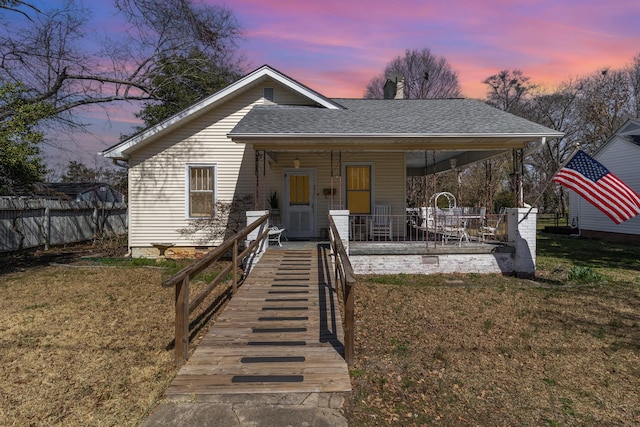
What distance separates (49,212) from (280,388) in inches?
610

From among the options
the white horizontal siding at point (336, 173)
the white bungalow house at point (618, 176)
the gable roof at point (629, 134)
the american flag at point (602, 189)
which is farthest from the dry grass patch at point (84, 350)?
the gable roof at point (629, 134)

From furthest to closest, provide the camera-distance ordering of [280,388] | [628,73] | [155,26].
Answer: [628,73]
[155,26]
[280,388]

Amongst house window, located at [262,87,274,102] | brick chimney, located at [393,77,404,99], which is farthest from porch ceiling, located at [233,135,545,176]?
brick chimney, located at [393,77,404,99]

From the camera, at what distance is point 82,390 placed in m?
3.80

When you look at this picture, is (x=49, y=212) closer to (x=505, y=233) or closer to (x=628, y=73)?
(x=505, y=233)

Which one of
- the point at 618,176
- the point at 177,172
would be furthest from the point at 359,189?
the point at 618,176

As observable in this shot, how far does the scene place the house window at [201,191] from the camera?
38.5ft

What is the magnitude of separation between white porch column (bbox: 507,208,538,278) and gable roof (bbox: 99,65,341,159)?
20.6 ft

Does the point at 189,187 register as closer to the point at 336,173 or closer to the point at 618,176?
the point at 336,173

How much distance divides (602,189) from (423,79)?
98.5 feet

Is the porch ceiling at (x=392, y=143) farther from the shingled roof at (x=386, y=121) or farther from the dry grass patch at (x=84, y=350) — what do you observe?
the dry grass patch at (x=84, y=350)

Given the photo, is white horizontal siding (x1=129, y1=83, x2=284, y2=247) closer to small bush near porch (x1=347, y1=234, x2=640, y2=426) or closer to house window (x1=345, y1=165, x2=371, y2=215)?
house window (x1=345, y1=165, x2=371, y2=215)

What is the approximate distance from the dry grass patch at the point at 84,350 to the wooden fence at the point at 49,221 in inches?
211

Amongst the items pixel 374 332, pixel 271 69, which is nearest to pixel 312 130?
pixel 271 69
